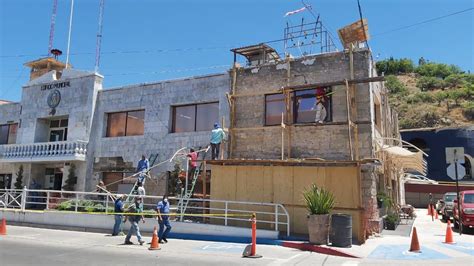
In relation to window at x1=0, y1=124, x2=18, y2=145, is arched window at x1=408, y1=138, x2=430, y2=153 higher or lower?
higher

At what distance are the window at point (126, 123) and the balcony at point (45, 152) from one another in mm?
1756

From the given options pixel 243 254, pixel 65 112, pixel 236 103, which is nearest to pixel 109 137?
pixel 65 112

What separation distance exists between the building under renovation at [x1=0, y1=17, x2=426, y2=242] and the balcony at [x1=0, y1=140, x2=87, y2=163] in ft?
0.26

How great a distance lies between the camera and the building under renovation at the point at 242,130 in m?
14.9

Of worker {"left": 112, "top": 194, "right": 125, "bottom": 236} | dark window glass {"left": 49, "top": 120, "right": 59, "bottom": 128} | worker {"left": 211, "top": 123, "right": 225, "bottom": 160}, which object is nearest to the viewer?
worker {"left": 112, "top": 194, "right": 125, "bottom": 236}

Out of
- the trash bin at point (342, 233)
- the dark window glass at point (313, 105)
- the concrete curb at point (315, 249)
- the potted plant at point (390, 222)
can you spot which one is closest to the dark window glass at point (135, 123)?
the dark window glass at point (313, 105)

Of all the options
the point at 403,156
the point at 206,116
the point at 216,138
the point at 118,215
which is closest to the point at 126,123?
the point at 206,116

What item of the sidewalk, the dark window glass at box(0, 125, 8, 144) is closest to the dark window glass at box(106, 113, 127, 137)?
the dark window glass at box(0, 125, 8, 144)

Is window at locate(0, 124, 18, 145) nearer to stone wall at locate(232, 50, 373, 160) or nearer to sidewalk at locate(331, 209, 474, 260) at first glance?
stone wall at locate(232, 50, 373, 160)

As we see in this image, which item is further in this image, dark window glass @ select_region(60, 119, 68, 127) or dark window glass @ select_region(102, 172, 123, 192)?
dark window glass @ select_region(60, 119, 68, 127)

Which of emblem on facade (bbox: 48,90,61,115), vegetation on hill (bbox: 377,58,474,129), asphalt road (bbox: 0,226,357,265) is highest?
vegetation on hill (bbox: 377,58,474,129)

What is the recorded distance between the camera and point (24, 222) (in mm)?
18359

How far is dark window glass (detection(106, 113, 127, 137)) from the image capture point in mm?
22219

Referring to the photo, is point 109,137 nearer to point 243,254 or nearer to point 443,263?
point 243,254
